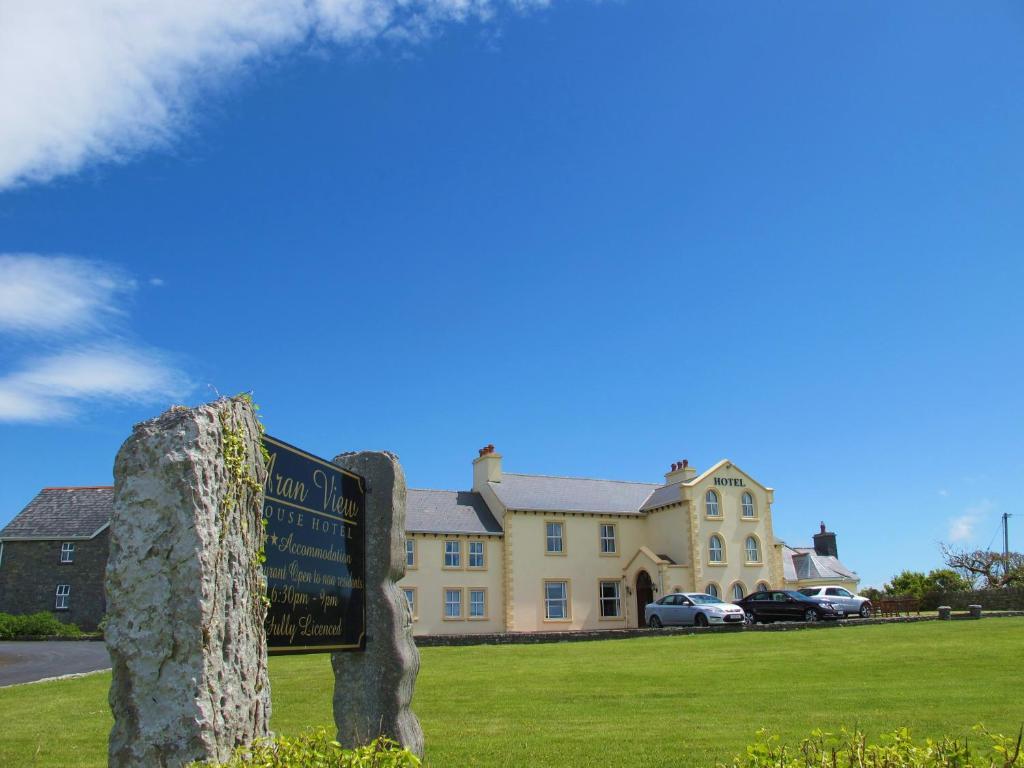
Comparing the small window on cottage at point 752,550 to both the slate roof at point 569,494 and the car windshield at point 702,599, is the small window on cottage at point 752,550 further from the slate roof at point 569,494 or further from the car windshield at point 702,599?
the car windshield at point 702,599

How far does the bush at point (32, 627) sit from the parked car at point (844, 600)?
3168 cm

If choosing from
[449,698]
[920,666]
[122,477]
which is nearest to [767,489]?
[920,666]

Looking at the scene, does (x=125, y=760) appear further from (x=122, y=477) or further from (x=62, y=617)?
(x=62, y=617)

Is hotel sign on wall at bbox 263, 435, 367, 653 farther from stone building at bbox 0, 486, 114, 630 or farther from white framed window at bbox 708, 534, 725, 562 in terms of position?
stone building at bbox 0, 486, 114, 630

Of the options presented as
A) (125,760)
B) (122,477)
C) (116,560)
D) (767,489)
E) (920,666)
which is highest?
(767,489)

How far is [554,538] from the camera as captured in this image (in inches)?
1586

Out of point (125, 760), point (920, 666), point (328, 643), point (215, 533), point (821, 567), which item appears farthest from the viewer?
point (821, 567)

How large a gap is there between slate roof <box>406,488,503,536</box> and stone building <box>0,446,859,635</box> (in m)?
0.07

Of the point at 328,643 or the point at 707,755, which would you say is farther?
the point at 707,755

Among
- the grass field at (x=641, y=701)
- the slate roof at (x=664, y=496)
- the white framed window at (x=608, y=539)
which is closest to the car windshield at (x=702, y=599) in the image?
the slate roof at (x=664, y=496)

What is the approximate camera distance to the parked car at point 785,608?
33.2m

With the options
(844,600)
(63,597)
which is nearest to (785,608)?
(844,600)

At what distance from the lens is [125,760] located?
462 centimetres

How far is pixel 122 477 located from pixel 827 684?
42.2ft
